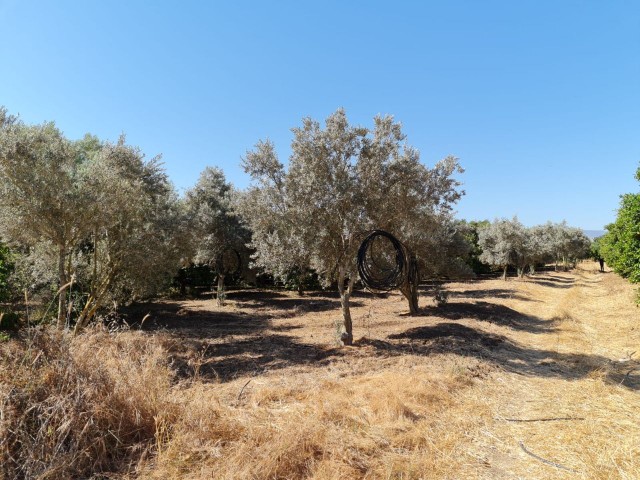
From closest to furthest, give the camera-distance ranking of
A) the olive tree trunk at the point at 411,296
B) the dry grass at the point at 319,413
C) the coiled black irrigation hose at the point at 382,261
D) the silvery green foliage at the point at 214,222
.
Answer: the dry grass at the point at 319,413, the coiled black irrigation hose at the point at 382,261, the olive tree trunk at the point at 411,296, the silvery green foliage at the point at 214,222

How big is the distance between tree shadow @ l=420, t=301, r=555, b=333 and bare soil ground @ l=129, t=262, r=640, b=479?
2.50 feet

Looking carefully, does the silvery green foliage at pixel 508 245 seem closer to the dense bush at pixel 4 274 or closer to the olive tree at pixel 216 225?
the olive tree at pixel 216 225

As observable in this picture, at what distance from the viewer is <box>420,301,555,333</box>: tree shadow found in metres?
15.9

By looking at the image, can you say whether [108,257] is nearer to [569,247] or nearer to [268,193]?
[268,193]

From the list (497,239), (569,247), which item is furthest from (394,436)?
(569,247)

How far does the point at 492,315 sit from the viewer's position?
1767 centimetres

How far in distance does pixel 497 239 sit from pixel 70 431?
43753mm

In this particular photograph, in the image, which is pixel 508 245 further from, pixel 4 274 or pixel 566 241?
pixel 4 274

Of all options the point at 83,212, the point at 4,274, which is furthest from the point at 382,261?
the point at 4,274

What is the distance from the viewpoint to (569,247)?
5912 cm

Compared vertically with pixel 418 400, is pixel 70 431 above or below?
above

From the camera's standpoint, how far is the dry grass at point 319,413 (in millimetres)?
4125

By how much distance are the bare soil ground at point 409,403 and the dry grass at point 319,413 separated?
0.10 ft

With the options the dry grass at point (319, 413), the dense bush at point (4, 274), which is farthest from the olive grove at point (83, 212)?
the dry grass at point (319, 413)
